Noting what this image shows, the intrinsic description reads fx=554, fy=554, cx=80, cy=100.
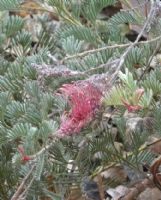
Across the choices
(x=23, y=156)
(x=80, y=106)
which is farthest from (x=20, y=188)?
(x=80, y=106)

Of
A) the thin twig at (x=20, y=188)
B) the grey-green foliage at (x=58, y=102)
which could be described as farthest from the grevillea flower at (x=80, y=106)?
the thin twig at (x=20, y=188)

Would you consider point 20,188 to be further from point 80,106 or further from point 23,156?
point 80,106

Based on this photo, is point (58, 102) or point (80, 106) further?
point (58, 102)

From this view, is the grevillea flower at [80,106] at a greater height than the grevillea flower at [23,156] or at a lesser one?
greater

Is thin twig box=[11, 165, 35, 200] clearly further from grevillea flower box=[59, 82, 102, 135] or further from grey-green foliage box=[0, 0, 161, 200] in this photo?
grevillea flower box=[59, 82, 102, 135]

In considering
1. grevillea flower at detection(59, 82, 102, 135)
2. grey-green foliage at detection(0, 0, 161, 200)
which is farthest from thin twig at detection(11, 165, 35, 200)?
grevillea flower at detection(59, 82, 102, 135)

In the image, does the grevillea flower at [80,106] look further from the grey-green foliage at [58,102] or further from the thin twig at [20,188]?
the thin twig at [20,188]

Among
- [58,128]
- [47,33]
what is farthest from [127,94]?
[47,33]

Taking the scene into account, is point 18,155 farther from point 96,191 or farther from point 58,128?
point 96,191

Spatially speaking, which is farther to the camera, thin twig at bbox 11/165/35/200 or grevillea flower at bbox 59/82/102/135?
thin twig at bbox 11/165/35/200
